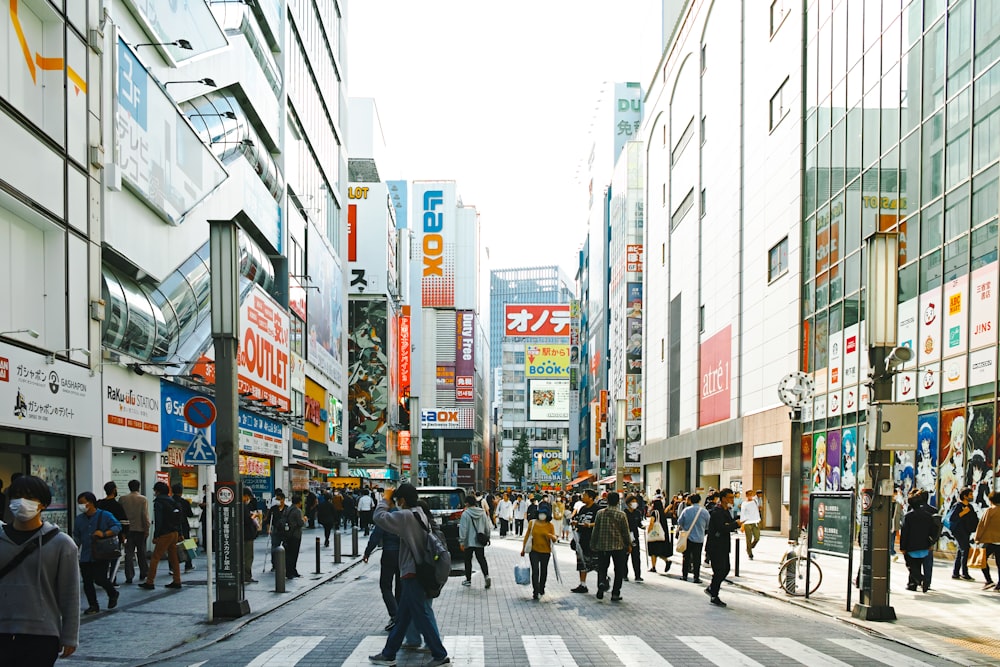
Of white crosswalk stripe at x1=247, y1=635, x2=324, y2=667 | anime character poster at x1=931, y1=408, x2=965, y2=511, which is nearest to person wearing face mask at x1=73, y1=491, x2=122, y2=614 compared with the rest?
white crosswalk stripe at x1=247, y1=635, x2=324, y2=667

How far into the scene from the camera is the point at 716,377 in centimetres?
4588

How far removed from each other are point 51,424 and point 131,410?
4.07m

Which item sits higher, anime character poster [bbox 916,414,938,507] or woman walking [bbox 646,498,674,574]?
anime character poster [bbox 916,414,938,507]

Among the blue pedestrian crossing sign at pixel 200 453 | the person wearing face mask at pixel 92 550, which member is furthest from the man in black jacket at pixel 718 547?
the person wearing face mask at pixel 92 550

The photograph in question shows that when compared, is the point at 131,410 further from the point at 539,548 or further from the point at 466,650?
the point at 466,650

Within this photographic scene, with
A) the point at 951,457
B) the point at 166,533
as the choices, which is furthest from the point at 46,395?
the point at 951,457

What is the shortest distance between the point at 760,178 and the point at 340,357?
96.0ft

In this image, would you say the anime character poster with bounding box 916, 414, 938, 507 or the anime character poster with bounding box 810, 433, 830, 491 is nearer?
the anime character poster with bounding box 916, 414, 938, 507

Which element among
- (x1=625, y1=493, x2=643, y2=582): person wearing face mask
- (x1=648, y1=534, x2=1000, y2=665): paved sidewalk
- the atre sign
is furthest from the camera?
the atre sign

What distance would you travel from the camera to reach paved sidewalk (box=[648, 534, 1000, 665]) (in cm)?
1113

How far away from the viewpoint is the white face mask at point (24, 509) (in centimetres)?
568

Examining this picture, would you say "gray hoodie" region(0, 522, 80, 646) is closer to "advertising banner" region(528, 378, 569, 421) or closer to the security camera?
the security camera

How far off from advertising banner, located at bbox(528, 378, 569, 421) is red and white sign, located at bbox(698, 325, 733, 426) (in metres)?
89.1

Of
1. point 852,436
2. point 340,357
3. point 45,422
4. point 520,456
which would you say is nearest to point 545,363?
point 520,456
